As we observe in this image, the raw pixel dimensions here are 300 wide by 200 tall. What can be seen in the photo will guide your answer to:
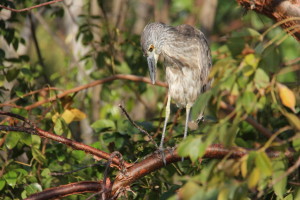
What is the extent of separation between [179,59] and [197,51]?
0.19m

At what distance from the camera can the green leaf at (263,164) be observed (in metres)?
1.68

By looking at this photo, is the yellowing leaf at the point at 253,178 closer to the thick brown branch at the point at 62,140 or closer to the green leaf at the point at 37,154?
the thick brown branch at the point at 62,140

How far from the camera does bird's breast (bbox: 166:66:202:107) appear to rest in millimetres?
3963

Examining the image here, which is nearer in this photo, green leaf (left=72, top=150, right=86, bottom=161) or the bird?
green leaf (left=72, top=150, right=86, bottom=161)

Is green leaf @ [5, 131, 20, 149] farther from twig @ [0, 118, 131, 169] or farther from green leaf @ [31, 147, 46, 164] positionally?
twig @ [0, 118, 131, 169]

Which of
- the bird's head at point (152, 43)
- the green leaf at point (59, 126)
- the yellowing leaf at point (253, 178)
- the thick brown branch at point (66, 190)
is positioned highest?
the yellowing leaf at point (253, 178)

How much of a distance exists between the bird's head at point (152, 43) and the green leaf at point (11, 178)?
4.27ft

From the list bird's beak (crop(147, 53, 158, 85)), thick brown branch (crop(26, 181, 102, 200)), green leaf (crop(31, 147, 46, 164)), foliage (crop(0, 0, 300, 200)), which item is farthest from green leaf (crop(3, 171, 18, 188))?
bird's beak (crop(147, 53, 158, 85))

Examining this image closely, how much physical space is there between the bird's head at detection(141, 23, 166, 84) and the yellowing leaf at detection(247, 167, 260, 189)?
7.08 feet

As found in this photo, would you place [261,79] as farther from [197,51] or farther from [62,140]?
[197,51]

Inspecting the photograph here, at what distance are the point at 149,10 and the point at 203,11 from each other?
1.87 m

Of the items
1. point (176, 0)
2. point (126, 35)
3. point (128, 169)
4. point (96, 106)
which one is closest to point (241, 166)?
point (128, 169)

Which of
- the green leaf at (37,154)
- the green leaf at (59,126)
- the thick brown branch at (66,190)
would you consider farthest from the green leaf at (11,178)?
the thick brown branch at (66,190)

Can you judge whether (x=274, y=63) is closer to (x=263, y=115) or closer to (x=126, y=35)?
(x=263, y=115)
